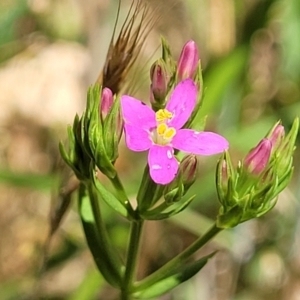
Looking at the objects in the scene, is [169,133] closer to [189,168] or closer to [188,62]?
[189,168]

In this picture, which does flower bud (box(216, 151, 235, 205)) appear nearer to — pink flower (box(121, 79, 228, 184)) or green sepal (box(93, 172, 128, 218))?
pink flower (box(121, 79, 228, 184))

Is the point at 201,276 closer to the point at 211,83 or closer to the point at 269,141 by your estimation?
the point at 211,83

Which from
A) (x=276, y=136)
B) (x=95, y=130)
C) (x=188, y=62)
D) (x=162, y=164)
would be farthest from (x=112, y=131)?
(x=276, y=136)

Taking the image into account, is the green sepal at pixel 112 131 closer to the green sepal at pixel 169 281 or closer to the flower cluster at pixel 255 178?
the flower cluster at pixel 255 178

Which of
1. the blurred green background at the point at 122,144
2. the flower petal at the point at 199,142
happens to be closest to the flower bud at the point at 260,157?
the flower petal at the point at 199,142

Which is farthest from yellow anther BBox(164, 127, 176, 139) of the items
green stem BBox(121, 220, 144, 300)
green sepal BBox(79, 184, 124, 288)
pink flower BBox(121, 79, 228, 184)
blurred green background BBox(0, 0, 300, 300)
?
blurred green background BBox(0, 0, 300, 300)

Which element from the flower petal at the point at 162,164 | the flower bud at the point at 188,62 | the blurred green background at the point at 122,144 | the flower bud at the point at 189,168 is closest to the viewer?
the flower petal at the point at 162,164

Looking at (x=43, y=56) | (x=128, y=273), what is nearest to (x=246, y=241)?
(x=128, y=273)
